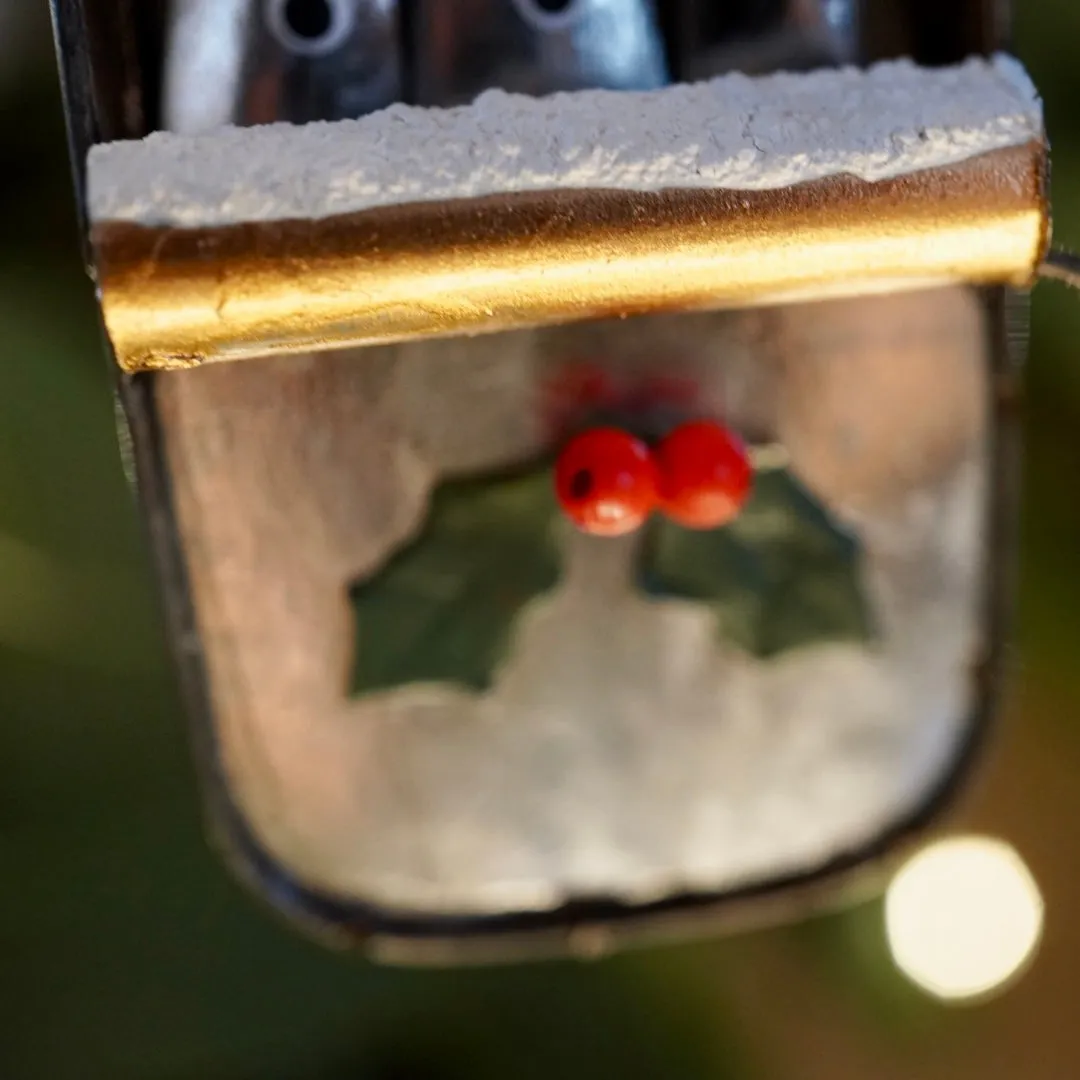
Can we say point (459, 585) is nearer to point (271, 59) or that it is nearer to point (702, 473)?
point (702, 473)

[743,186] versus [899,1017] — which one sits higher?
[743,186]

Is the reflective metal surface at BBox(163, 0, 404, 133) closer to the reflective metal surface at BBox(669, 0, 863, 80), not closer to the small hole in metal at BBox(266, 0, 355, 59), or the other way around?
the small hole in metal at BBox(266, 0, 355, 59)

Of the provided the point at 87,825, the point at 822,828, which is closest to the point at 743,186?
the point at 822,828

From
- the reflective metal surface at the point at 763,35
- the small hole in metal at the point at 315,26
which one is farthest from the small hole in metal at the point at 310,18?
the reflective metal surface at the point at 763,35

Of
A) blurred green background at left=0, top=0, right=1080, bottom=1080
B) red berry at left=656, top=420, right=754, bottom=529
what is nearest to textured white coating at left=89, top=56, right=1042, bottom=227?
red berry at left=656, top=420, right=754, bottom=529

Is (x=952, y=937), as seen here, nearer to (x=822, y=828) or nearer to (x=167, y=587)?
(x=822, y=828)

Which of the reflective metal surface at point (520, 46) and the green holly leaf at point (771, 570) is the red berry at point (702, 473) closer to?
the green holly leaf at point (771, 570)
